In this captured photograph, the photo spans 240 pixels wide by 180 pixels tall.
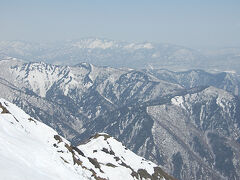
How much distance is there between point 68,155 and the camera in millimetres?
130750

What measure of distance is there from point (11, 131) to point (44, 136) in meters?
35.6

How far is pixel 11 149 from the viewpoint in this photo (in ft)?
272

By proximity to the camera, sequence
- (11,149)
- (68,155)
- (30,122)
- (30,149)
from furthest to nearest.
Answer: (30,122) < (68,155) < (30,149) < (11,149)

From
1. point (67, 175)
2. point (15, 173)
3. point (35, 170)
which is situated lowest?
point (67, 175)

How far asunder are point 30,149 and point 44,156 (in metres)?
4.71

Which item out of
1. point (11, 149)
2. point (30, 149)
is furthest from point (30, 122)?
point (11, 149)

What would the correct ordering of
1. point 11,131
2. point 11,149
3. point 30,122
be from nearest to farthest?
point 11,149 → point 11,131 → point 30,122

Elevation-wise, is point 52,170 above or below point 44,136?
above

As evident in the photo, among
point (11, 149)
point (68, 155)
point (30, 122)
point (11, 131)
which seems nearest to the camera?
point (11, 149)

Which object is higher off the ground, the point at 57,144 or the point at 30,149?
the point at 30,149

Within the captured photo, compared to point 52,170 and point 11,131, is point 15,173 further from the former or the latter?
point 11,131

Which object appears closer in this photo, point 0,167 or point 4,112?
point 0,167

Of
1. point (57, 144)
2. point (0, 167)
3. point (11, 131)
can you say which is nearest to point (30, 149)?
point (11, 131)

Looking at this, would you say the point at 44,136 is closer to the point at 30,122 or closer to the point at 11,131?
the point at 30,122
